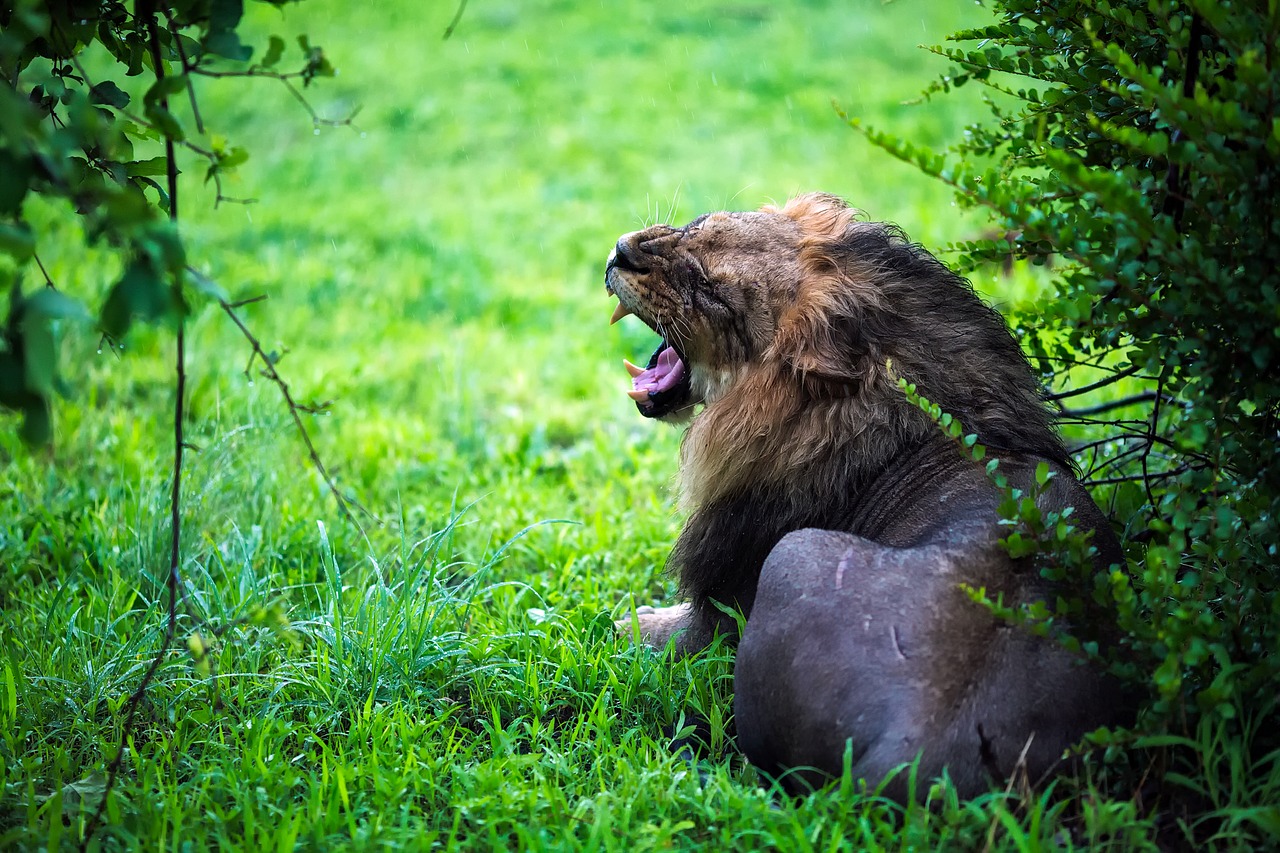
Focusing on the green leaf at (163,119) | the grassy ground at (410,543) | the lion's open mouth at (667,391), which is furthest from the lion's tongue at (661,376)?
the green leaf at (163,119)

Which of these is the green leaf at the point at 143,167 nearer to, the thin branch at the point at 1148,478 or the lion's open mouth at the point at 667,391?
the lion's open mouth at the point at 667,391

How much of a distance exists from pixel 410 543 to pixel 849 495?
1.63m

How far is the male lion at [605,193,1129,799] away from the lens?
245 cm

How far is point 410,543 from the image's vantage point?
12.8ft

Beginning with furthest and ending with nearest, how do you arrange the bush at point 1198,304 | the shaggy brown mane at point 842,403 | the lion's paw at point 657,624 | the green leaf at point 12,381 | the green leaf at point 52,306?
the lion's paw at point 657,624 < the shaggy brown mane at point 842,403 < the bush at point 1198,304 < the green leaf at point 12,381 < the green leaf at point 52,306

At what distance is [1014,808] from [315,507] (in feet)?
9.52

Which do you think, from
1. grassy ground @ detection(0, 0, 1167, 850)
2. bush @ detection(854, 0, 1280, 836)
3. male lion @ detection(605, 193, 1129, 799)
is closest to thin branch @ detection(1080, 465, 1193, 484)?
male lion @ detection(605, 193, 1129, 799)

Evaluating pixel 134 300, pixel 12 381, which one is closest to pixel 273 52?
pixel 134 300

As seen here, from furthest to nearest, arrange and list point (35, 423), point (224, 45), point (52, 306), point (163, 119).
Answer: point (224, 45)
point (163, 119)
point (35, 423)
point (52, 306)

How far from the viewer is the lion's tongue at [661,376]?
11.6ft

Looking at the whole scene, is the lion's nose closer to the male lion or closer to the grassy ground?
the male lion

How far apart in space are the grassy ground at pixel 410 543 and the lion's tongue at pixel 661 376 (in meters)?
0.40

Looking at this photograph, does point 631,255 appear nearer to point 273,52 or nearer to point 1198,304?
point 273,52

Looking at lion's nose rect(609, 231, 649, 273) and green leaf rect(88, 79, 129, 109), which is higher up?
green leaf rect(88, 79, 129, 109)
